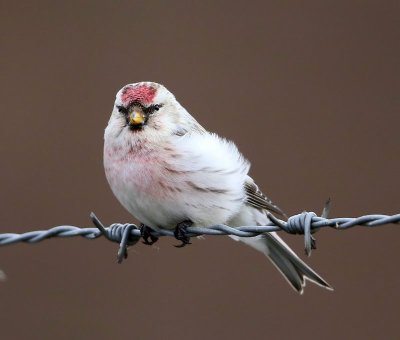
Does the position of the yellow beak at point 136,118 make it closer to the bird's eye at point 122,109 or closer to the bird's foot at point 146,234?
the bird's eye at point 122,109

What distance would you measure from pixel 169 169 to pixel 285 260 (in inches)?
33.8

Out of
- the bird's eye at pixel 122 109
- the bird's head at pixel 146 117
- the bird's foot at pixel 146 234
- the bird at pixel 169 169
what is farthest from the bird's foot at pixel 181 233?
the bird's eye at pixel 122 109

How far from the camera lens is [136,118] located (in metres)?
3.71

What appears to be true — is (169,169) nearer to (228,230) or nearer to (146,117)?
(146,117)

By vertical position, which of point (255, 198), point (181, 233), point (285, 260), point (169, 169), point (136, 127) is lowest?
point (285, 260)

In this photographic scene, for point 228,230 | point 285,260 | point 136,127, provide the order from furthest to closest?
point 285,260
point 136,127
point 228,230

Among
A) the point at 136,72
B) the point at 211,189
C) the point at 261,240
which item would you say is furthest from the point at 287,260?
the point at 136,72

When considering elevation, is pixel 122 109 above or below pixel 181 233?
above

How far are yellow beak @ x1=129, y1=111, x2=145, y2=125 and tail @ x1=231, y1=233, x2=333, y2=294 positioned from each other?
669 millimetres

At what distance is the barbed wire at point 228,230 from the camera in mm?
2709

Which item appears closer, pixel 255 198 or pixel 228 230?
pixel 228 230

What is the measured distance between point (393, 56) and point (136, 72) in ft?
5.53

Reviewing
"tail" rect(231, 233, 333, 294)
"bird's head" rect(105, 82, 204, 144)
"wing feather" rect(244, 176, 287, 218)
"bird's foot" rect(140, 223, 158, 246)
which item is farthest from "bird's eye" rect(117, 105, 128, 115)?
"tail" rect(231, 233, 333, 294)

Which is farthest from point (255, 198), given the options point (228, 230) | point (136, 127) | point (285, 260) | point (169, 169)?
point (228, 230)
